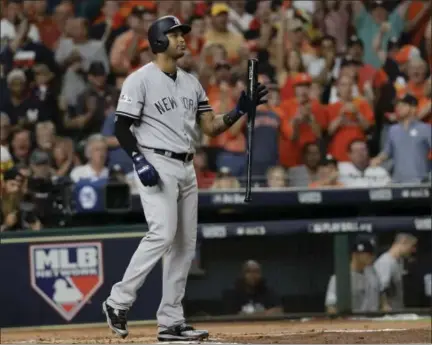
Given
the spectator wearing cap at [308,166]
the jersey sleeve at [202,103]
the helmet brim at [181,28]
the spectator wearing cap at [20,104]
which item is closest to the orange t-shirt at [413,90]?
the spectator wearing cap at [308,166]

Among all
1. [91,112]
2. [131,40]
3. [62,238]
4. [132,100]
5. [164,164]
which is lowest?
[62,238]

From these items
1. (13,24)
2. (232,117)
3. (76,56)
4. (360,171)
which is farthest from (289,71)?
(232,117)

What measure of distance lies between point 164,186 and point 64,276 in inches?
125

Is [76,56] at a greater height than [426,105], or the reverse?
[76,56]

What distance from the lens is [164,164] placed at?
23.0 ft

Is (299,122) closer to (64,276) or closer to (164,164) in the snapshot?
(64,276)

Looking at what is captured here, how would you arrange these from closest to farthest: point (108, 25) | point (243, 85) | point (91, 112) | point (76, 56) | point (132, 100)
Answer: point (132, 100) < point (243, 85) < point (91, 112) < point (76, 56) < point (108, 25)

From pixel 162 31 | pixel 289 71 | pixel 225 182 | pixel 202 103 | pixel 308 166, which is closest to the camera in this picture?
pixel 162 31

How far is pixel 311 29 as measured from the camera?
41.1 ft

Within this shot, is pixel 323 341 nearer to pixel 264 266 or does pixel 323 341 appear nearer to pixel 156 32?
pixel 156 32

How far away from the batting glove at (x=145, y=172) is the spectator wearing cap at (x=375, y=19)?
596 cm

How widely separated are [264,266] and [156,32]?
3.69 m

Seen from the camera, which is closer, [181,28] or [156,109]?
[156,109]

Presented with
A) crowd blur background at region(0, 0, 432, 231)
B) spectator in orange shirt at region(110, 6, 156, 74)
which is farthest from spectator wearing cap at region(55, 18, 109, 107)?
spectator in orange shirt at region(110, 6, 156, 74)
